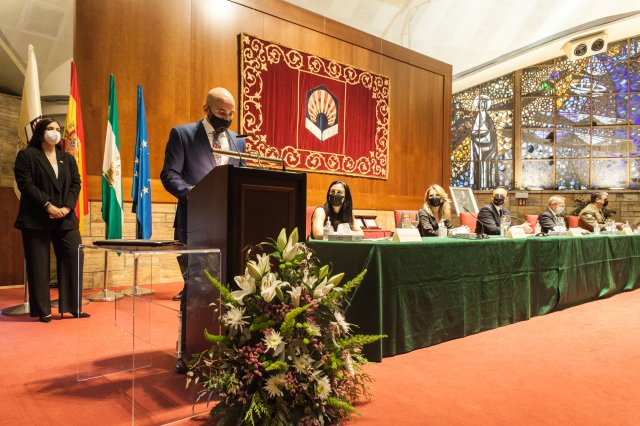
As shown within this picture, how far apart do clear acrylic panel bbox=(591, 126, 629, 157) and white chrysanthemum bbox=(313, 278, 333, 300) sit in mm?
11726

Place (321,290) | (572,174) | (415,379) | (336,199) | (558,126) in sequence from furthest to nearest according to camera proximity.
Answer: (558,126)
(572,174)
(336,199)
(415,379)
(321,290)

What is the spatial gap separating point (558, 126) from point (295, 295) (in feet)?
39.0

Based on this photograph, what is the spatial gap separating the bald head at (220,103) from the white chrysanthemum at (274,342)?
1174 millimetres

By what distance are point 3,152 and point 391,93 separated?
534 centimetres

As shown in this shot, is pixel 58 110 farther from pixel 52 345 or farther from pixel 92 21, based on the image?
pixel 52 345

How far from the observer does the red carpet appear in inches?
67.0

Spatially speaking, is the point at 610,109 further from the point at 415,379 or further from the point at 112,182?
the point at 415,379

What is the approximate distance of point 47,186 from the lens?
10.6ft

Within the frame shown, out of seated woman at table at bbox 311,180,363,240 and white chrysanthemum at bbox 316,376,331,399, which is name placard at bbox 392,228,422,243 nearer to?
seated woman at table at bbox 311,180,363,240

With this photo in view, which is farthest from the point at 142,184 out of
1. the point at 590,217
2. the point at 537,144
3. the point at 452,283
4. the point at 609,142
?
the point at 609,142

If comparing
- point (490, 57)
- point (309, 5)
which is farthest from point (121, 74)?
point (490, 57)

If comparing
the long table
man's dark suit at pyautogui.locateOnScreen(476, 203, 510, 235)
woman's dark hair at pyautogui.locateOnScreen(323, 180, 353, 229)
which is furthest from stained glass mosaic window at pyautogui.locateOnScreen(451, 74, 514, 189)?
woman's dark hair at pyautogui.locateOnScreen(323, 180, 353, 229)

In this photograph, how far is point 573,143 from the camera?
37.4ft

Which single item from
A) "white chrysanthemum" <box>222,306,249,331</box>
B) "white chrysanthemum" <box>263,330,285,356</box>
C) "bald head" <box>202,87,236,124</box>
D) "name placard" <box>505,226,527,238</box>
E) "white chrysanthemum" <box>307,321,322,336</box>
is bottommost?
"white chrysanthemum" <box>263,330,285,356</box>
